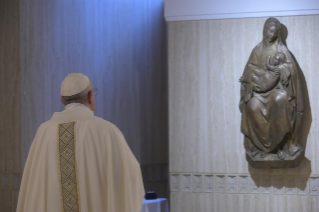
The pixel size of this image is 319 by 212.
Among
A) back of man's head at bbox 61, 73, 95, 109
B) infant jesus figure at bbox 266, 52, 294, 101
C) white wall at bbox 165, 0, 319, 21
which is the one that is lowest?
back of man's head at bbox 61, 73, 95, 109

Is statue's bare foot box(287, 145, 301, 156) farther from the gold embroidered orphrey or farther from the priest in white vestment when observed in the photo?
the gold embroidered orphrey

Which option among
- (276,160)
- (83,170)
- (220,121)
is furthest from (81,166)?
(276,160)

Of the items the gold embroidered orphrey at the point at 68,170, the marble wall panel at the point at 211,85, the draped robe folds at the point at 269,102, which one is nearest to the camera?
the gold embroidered orphrey at the point at 68,170

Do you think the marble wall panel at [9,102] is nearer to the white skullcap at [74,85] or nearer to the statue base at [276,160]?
the white skullcap at [74,85]

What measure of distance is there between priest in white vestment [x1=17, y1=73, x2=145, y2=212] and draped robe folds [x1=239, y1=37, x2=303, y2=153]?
1.84 m

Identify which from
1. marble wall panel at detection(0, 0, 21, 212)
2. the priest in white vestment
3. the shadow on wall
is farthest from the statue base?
marble wall panel at detection(0, 0, 21, 212)

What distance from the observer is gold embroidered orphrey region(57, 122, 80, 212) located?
2.86 meters

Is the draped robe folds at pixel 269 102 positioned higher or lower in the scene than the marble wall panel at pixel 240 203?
higher

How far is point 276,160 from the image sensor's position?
4.32m

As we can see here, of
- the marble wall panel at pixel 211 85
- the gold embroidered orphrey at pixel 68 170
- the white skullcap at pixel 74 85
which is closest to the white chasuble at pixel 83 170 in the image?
the gold embroidered orphrey at pixel 68 170

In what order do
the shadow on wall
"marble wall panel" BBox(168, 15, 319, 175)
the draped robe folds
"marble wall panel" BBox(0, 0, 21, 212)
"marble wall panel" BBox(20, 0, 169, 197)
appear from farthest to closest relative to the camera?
"marble wall panel" BBox(20, 0, 169, 197)
"marble wall panel" BBox(0, 0, 21, 212)
"marble wall panel" BBox(168, 15, 319, 175)
the shadow on wall
the draped robe folds

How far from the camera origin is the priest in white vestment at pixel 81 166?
2867 millimetres

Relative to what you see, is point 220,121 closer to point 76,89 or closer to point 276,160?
point 276,160

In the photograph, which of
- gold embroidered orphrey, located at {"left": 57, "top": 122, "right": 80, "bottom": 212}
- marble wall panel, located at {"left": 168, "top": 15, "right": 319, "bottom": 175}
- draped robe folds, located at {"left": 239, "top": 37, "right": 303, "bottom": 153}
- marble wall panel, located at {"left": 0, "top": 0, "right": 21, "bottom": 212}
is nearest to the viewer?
gold embroidered orphrey, located at {"left": 57, "top": 122, "right": 80, "bottom": 212}
